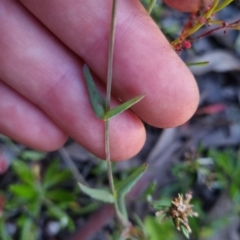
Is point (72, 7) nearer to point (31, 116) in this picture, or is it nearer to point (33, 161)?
point (31, 116)

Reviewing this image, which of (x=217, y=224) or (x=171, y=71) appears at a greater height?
(x=171, y=71)

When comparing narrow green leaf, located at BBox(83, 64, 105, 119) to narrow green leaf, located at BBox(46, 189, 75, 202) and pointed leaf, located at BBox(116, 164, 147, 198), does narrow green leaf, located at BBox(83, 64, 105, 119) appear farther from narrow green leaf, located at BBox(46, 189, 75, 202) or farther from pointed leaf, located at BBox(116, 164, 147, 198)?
narrow green leaf, located at BBox(46, 189, 75, 202)

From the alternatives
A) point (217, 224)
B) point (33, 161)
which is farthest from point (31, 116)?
point (217, 224)

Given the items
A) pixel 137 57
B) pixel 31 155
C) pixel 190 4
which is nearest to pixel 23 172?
pixel 31 155

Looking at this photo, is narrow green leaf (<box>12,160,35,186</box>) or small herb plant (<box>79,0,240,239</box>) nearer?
small herb plant (<box>79,0,240,239</box>)

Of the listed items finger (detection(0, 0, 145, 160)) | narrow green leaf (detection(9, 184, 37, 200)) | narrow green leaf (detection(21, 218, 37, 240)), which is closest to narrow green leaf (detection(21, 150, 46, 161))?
narrow green leaf (detection(9, 184, 37, 200))

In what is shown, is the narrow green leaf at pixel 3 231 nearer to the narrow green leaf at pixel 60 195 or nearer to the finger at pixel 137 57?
the narrow green leaf at pixel 60 195

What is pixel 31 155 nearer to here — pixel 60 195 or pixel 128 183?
pixel 60 195
